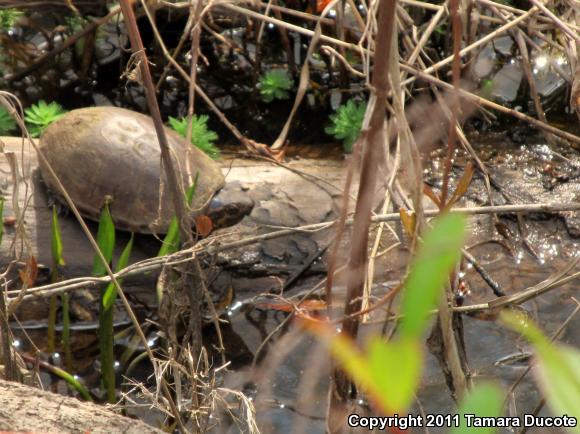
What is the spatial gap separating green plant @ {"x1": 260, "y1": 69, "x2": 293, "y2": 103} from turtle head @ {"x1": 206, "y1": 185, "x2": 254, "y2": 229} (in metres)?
0.76

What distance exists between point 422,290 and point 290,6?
373cm

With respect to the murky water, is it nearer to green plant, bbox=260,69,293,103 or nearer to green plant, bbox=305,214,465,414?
green plant, bbox=260,69,293,103

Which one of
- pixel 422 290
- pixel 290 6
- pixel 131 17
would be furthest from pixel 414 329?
pixel 290 6

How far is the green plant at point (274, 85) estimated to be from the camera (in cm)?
414

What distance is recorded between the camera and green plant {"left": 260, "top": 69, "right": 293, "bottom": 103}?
414 centimetres

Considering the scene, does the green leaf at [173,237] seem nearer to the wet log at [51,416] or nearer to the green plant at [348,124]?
the wet log at [51,416]

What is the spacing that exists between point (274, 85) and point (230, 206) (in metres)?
0.93

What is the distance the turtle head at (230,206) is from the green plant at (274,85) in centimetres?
76

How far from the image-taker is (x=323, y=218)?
11.4 feet

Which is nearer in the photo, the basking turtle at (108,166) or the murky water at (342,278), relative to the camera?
the murky water at (342,278)

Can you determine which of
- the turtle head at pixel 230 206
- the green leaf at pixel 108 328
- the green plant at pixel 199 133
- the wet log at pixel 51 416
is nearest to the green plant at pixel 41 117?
the green plant at pixel 199 133

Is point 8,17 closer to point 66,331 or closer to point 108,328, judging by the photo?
point 66,331

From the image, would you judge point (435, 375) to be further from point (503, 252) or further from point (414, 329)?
point (414, 329)

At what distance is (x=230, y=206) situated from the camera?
3.50 metres
